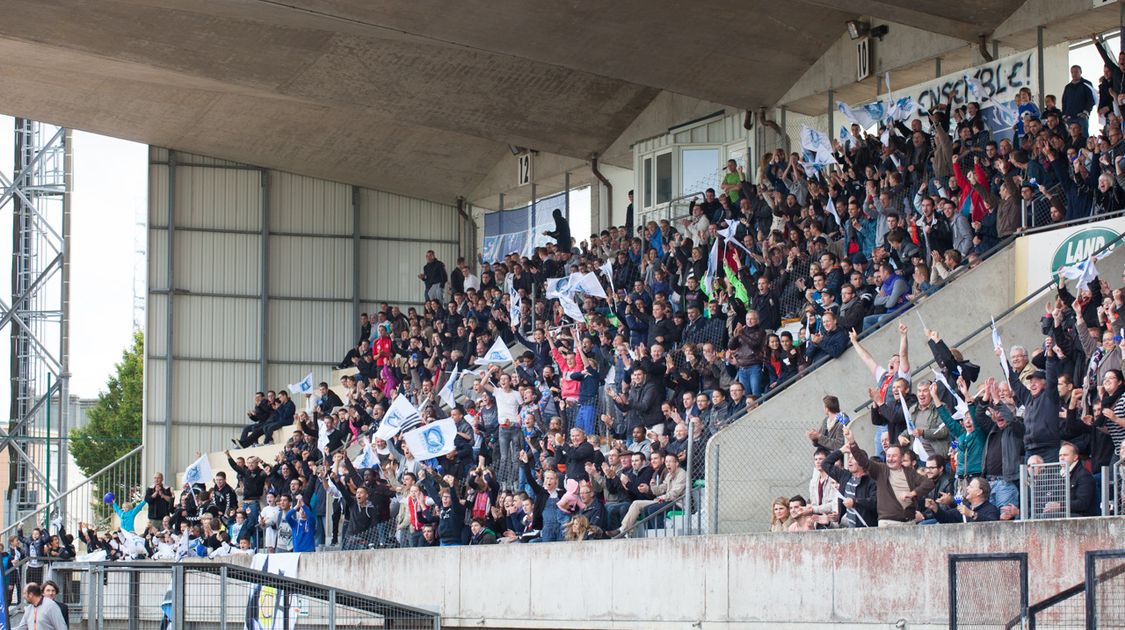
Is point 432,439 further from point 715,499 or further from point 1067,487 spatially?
point 1067,487

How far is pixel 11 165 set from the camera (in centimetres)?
4378

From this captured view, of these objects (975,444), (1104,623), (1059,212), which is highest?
(1059,212)

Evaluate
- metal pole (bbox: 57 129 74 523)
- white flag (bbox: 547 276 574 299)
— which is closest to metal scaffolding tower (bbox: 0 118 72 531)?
metal pole (bbox: 57 129 74 523)

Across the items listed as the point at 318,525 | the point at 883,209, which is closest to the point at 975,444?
the point at 883,209

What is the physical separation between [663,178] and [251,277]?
11803 millimetres

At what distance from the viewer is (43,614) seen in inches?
704

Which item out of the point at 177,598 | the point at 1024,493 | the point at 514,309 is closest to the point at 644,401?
the point at 177,598

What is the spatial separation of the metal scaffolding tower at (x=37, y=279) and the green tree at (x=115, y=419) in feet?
87.5

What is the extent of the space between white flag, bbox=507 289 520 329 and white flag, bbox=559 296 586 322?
3997 millimetres

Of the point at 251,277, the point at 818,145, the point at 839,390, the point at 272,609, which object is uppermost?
the point at 818,145

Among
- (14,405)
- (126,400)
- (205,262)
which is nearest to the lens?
(205,262)

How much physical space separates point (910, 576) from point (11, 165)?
35.1 metres

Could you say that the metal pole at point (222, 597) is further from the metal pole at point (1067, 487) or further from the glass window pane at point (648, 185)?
the glass window pane at point (648, 185)

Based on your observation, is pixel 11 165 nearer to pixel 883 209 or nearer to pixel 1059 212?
pixel 883 209
